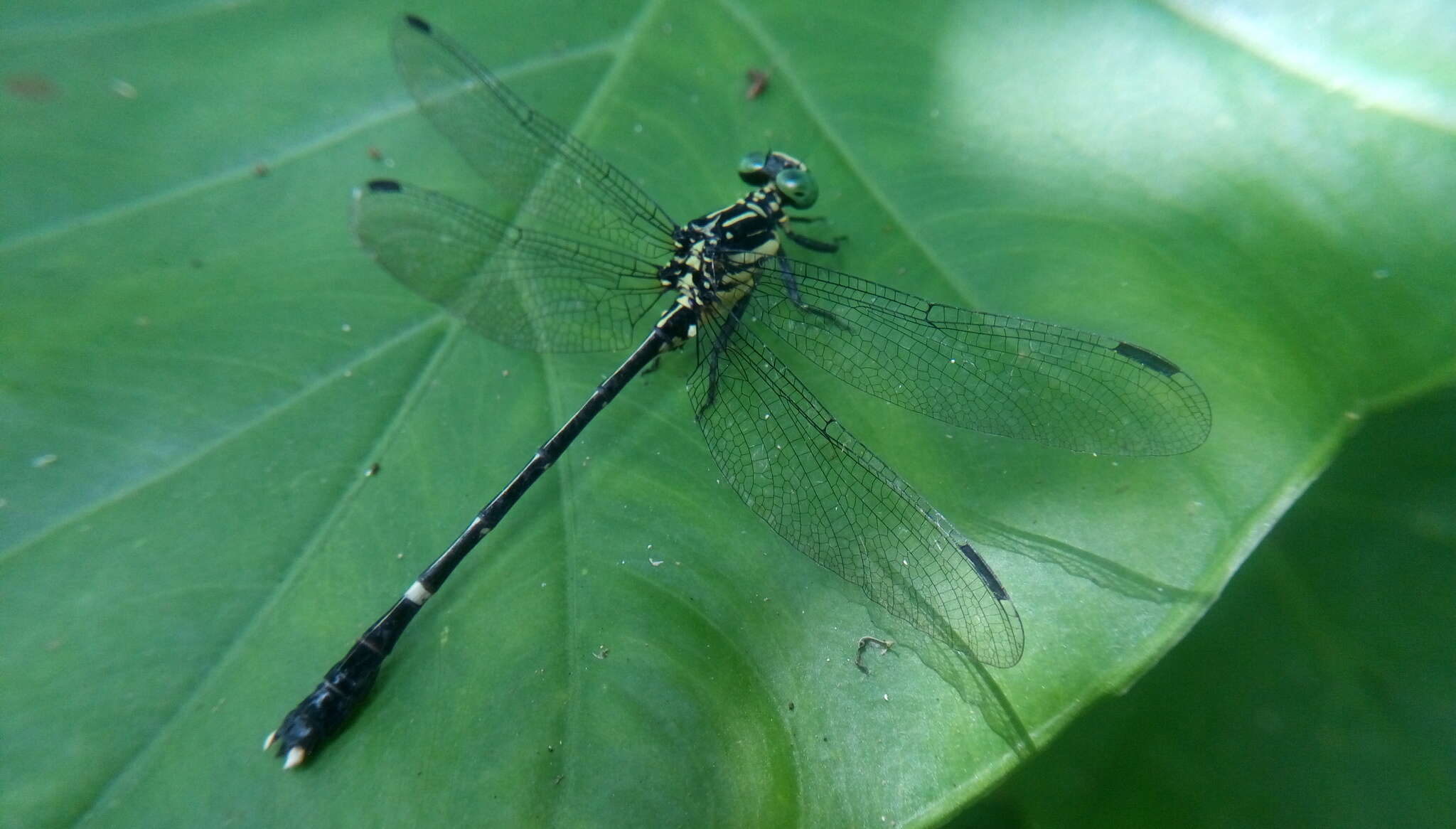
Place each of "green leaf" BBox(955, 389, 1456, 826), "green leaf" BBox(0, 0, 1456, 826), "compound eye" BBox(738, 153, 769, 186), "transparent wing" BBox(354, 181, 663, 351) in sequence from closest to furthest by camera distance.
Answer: "green leaf" BBox(0, 0, 1456, 826) → "green leaf" BBox(955, 389, 1456, 826) → "transparent wing" BBox(354, 181, 663, 351) → "compound eye" BBox(738, 153, 769, 186)

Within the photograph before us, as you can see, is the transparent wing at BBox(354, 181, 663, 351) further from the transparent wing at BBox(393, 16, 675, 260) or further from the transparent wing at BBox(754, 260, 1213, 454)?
the transparent wing at BBox(754, 260, 1213, 454)

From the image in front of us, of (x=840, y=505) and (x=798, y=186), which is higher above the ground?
(x=798, y=186)

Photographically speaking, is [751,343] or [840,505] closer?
[840,505]

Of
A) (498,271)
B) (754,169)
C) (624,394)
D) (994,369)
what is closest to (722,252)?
(754,169)

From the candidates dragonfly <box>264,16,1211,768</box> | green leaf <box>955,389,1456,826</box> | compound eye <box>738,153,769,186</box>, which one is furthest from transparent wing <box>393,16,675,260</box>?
green leaf <box>955,389,1456,826</box>

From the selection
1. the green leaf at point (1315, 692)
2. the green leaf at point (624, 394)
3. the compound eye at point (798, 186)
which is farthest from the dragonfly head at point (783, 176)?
the green leaf at point (1315, 692)

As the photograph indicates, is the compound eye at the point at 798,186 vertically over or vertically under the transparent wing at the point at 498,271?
over

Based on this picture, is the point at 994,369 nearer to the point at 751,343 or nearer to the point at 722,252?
the point at 751,343

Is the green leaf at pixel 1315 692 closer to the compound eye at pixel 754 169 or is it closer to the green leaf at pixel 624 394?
the green leaf at pixel 624 394
